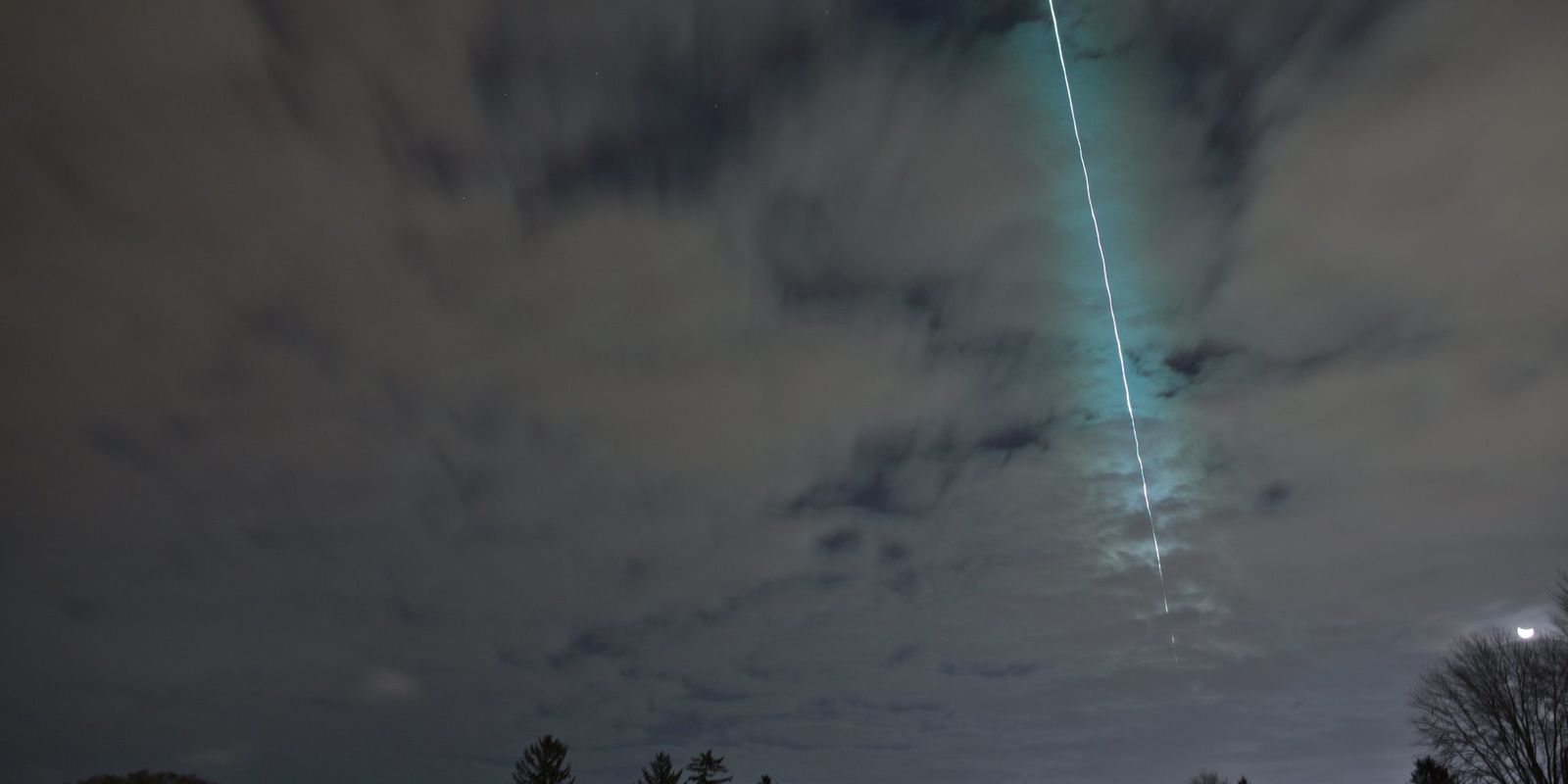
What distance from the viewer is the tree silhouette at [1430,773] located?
160ft

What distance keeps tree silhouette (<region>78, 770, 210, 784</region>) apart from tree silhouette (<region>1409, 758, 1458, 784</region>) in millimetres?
67127

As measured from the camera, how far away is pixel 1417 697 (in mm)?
46031

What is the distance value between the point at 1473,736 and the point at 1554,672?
5.26m

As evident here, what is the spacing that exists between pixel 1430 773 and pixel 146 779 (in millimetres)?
72297

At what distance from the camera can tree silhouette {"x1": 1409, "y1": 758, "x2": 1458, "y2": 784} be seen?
48.7 m

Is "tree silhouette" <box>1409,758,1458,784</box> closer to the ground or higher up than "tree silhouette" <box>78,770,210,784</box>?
closer to the ground

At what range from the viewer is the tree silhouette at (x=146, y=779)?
31.9m

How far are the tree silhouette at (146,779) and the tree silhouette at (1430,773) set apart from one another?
6713 centimetres

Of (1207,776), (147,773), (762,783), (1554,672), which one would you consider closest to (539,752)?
(147,773)

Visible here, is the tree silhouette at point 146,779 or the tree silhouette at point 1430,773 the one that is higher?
the tree silhouette at point 146,779

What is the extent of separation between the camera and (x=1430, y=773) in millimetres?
51812

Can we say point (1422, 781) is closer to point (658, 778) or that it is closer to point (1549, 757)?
point (1549, 757)

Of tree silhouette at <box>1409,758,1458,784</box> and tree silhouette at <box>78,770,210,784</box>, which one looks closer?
tree silhouette at <box>78,770,210,784</box>

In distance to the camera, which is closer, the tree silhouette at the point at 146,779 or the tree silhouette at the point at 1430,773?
the tree silhouette at the point at 146,779
